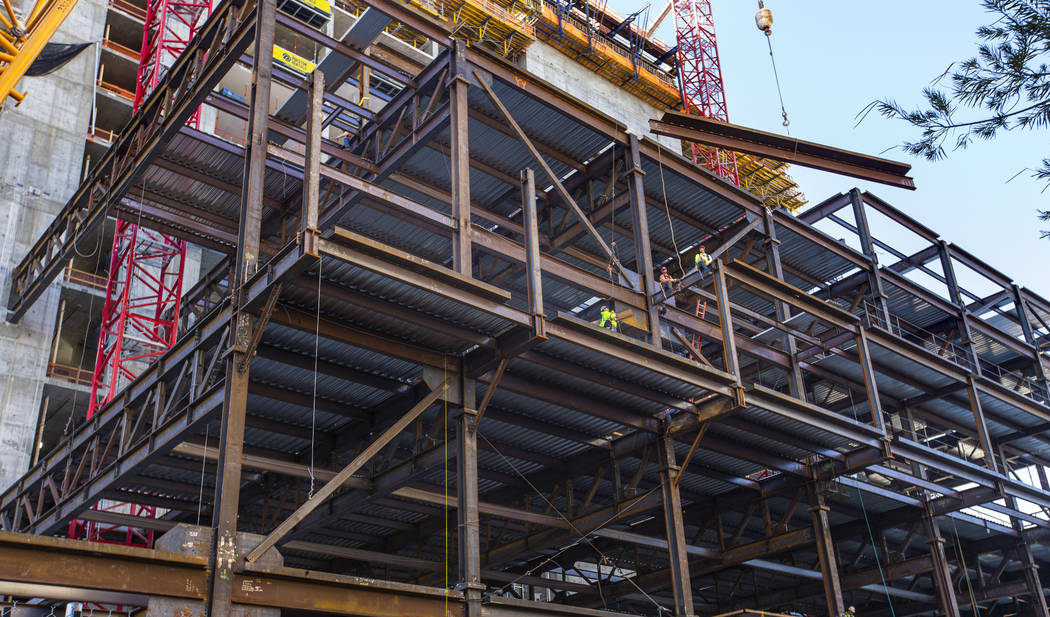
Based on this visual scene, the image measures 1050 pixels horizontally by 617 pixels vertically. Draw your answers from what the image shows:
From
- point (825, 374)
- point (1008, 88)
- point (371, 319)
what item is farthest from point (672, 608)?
point (1008, 88)

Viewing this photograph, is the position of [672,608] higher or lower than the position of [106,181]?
lower

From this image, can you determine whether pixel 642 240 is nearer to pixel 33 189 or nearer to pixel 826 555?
pixel 826 555

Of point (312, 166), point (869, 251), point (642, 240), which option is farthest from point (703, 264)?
point (869, 251)

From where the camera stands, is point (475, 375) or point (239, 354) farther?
point (475, 375)

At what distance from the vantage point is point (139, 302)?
3600 centimetres

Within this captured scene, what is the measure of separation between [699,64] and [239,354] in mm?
62574

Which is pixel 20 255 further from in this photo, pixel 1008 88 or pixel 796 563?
pixel 1008 88

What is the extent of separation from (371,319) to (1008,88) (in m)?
10.7

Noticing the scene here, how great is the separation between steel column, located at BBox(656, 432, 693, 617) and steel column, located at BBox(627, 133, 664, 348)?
2.44 m

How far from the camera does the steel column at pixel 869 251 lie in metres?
28.1

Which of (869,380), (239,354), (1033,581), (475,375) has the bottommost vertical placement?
(1033,581)

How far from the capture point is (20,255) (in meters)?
32.8

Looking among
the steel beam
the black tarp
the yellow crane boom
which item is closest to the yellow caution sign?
the black tarp

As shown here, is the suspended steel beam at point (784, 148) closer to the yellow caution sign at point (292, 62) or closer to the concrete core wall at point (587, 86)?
the yellow caution sign at point (292, 62)
